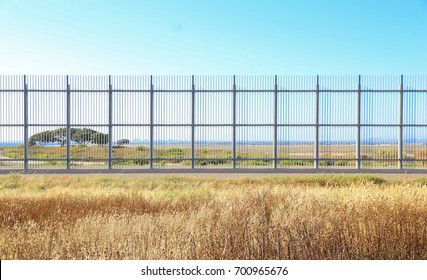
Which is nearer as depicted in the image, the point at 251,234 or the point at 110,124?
the point at 251,234

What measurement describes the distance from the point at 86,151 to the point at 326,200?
13.8 m

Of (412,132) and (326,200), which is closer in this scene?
(326,200)

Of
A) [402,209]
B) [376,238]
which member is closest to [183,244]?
[376,238]

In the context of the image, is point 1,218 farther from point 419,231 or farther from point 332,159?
point 332,159

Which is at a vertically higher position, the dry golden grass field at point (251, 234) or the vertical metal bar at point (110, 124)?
the vertical metal bar at point (110, 124)

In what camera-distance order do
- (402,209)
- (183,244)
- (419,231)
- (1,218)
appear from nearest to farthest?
(183,244) → (419,231) → (402,209) → (1,218)

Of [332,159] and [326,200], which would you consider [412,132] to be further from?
[326,200]

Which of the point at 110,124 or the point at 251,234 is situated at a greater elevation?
the point at 110,124

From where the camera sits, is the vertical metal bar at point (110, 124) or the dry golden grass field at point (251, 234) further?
the vertical metal bar at point (110, 124)

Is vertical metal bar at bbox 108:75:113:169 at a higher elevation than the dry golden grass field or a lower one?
higher

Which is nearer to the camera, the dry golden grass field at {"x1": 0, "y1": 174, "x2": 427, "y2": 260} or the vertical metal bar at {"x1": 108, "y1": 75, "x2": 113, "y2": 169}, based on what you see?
the dry golden grass field at {"x1": 0, "y1": 174, "x2": 427, "y2": 260}

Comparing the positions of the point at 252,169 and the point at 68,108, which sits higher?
the point at 68,108

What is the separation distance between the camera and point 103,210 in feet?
28.2

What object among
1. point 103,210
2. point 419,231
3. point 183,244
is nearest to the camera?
point 183,244
